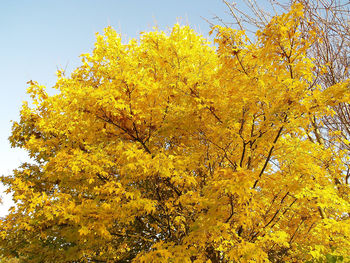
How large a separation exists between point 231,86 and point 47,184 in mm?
7293

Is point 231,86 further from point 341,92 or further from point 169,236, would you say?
point 169,236

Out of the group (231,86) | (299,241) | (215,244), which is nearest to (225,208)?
(215,244)

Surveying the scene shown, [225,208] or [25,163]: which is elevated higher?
[25,163]

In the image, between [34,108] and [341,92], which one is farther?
[34,108]

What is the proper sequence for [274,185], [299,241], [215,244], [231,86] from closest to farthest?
[231,86]
[215,244]
[274,185]
[299,241]

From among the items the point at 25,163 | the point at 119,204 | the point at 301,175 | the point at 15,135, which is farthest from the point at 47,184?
the point at 301,175

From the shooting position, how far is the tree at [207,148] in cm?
398

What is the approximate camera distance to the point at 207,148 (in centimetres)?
561

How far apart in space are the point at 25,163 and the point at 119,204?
630cm

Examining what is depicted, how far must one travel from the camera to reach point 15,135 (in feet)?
30.0

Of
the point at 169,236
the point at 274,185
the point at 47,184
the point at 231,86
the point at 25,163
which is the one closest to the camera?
the point at 231,86

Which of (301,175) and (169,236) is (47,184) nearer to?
(169,236)

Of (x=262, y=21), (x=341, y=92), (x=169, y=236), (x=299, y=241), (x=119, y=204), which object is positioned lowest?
(x=299, y=241)

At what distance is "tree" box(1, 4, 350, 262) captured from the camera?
3980mm
